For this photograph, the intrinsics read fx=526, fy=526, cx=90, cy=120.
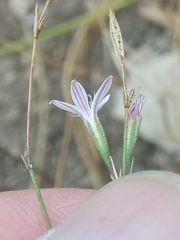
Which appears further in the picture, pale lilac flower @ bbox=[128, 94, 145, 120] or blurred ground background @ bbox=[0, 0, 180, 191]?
blurred ground background @ bbox=[0, 0, 180, 191]

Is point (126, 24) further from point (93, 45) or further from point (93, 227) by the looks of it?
point (93, 227)

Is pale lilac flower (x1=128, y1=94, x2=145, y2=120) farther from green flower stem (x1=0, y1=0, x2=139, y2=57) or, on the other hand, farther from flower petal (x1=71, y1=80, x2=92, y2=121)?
green flower stem (x1=0, y1=0, x2=139, y2=57)

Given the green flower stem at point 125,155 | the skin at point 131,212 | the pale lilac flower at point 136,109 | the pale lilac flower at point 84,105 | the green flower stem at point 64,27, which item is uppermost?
the green flower stem at point 64,27

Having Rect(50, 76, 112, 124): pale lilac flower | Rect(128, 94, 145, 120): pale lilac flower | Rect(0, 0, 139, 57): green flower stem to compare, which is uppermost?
Rect(0, 0, 139, 57): green flower stem

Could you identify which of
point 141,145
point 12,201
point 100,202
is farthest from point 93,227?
point 141,145

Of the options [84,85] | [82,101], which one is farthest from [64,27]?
[82,101]

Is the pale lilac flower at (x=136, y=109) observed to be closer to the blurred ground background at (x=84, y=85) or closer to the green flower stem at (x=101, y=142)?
the green flower stem at (x=101, y=142)

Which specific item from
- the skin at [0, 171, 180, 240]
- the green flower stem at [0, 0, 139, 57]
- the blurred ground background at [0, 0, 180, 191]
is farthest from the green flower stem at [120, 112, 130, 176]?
the green flower stem at [0, 0, 139, 57]

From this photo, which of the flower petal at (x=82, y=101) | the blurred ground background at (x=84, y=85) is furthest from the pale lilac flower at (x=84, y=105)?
the blurred ground background at (x=84, y=85)

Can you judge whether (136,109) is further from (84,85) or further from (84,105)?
(84,85)
